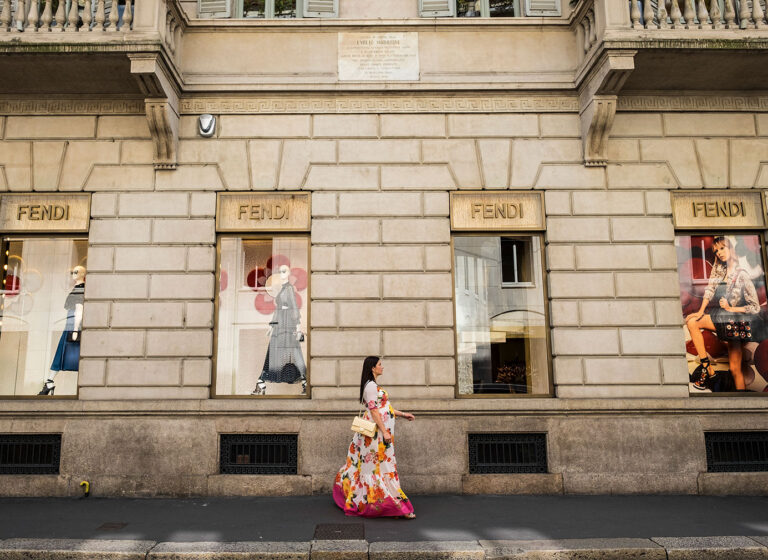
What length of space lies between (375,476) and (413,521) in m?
0.66

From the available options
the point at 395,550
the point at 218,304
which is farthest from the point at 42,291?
the point at 395,550

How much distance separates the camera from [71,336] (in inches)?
349

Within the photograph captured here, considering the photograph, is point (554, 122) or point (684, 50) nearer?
point (684, 50)

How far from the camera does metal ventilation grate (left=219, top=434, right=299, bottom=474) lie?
822cm

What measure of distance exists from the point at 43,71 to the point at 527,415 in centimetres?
897

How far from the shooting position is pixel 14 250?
29.7 ft

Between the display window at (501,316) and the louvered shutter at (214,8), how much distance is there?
5.45 m

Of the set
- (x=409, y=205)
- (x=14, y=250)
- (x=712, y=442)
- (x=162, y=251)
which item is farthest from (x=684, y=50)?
(x=14, y=250)

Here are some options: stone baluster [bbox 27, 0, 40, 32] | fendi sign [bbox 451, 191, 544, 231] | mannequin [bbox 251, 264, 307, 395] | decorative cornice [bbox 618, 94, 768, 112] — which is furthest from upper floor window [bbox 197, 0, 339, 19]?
decorative cornice [bbox 618, 94, 768, 112]

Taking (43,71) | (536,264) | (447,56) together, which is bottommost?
(536,264)

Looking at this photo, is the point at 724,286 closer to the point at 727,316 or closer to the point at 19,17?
the point at 727,316

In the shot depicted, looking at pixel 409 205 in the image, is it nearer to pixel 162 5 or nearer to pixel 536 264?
pixel 536 264

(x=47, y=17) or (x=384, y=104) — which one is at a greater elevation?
(x=47, y=17)

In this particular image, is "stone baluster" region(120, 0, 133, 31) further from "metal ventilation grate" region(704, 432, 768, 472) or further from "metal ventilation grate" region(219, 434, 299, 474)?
"metal ventilation grate" region(704, 432, 768, 472)
